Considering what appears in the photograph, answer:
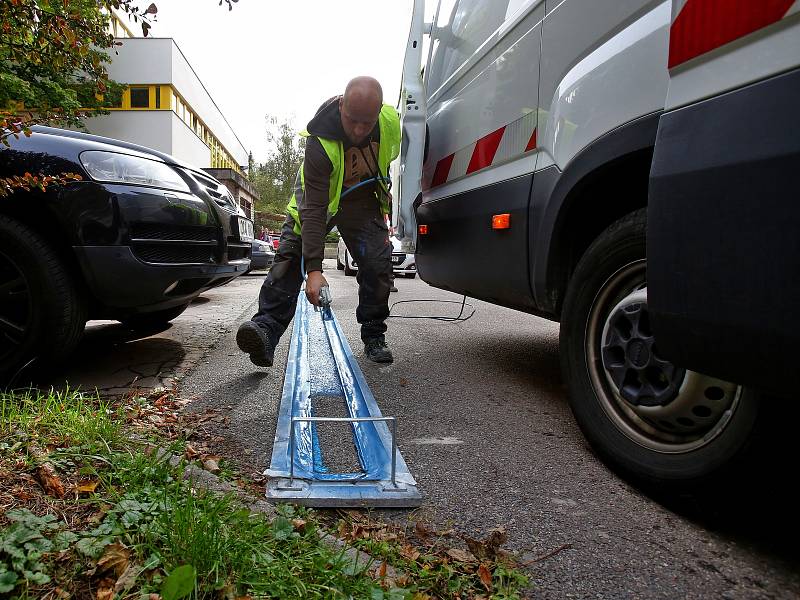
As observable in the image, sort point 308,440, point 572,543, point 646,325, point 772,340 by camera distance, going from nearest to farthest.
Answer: point 772,340, point 572,543, point 646,325, point 308,440

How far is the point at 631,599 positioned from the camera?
47.6 inches

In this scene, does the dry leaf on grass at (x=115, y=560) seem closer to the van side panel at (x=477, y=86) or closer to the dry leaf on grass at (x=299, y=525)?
the dry leaf on grass at (x=299, y=525)

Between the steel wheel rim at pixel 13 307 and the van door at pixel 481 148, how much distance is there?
220cm

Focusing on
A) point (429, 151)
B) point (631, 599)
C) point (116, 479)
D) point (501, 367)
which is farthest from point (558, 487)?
point (429, 151)

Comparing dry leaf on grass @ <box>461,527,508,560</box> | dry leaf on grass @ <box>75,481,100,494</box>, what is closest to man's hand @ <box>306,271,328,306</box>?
dry leaf on grass @ <box>75,481,100,494</box>

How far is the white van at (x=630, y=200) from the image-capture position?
113 centimetres

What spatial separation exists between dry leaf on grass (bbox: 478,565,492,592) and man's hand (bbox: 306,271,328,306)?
73.9 inches

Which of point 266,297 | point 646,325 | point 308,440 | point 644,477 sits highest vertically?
point 646,325

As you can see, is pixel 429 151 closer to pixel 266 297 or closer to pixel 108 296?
pixel 266 297

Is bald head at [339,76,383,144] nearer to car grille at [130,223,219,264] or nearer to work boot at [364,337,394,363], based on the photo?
car grille at [130,223,219,264]

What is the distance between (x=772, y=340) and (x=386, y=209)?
272 cm

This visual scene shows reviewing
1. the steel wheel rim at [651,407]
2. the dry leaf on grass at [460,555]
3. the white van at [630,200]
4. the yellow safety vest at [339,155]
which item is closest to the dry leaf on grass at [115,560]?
the dry leaf on grass at [460,555]

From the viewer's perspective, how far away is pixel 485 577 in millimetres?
1254

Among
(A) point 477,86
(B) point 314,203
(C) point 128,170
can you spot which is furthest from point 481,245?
(C) point 128,170
